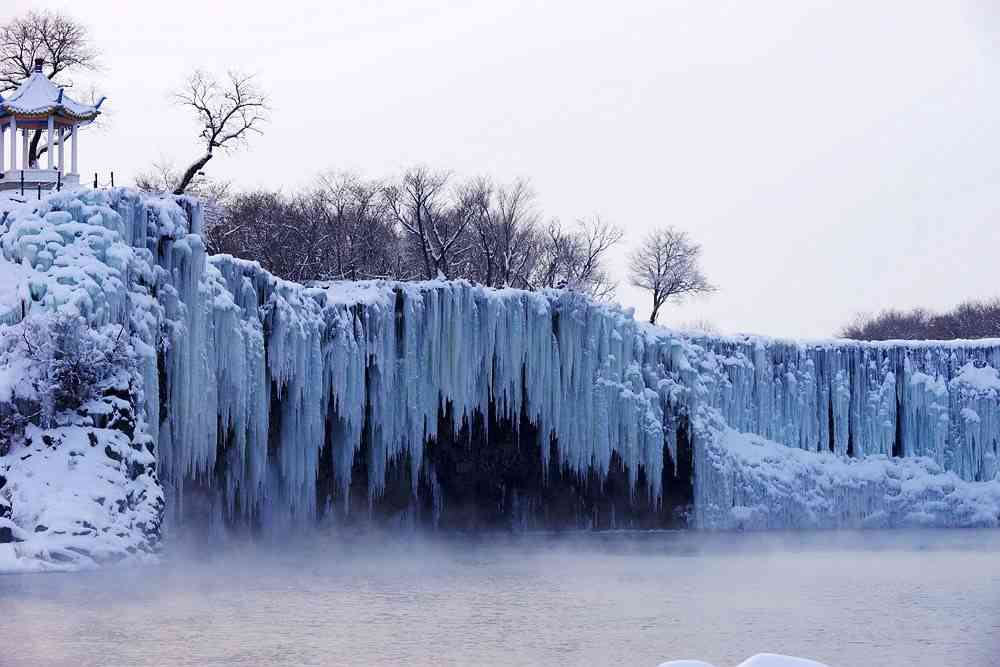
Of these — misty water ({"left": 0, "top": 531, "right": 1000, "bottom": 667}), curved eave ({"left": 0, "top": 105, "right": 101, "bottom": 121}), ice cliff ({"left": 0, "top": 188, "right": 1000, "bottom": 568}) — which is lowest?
misty water ({"left": 0, "top": 531, "right": 1000, "bottom": 667})

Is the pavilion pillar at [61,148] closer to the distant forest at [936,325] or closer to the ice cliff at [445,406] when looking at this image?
the ice cliff at [445,406]

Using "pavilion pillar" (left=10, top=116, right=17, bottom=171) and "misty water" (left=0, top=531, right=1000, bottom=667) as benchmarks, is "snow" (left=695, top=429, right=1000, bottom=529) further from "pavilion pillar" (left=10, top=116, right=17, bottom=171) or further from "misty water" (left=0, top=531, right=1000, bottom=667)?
"pavilion pillar" (left=10, top=116, right=17, bottom=171)

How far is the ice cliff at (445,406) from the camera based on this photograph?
27922 millimetres

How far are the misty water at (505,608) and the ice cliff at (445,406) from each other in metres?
2.32

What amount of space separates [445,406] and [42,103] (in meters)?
12.0

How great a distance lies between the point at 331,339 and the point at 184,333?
5970 millimetres

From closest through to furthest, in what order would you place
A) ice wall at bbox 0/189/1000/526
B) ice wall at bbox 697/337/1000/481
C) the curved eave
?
ice wall at bbox 0/189/1000/526
the curved eave
ice wall at bbox 697/337/1000/481

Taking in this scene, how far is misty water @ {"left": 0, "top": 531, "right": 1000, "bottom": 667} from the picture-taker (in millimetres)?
18875

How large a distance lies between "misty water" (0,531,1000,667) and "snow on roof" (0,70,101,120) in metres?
11.7

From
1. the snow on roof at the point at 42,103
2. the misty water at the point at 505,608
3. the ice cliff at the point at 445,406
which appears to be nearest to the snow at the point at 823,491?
the ice cliff at the point at 445,406

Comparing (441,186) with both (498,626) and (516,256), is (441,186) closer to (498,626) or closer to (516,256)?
(516,256)

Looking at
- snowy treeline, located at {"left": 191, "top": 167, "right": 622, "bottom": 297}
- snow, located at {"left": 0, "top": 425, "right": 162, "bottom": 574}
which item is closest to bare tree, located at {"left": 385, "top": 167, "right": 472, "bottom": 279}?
snowy treeline, located at {"left": 191, "top": 167, "right": 622, "bottom": 297}

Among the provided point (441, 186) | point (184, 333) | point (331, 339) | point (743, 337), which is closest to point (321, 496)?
point (331, 339)

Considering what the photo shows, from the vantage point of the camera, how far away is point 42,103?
1470 inches
